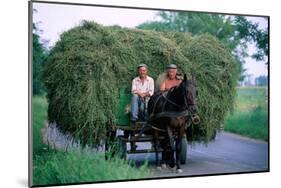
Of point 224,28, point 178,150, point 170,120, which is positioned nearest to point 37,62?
point 170,120

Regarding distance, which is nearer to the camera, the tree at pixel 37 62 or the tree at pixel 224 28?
the tree at pixel 37 62

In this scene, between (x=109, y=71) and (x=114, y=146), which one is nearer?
(x=109, y=71)

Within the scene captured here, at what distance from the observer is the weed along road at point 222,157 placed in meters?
6.98

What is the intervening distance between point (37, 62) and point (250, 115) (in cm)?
290

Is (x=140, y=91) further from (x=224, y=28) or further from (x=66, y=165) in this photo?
(x=224, y=28)

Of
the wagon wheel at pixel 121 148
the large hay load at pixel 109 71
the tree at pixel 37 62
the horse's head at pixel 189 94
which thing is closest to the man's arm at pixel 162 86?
the large hay load at pixel 109 71

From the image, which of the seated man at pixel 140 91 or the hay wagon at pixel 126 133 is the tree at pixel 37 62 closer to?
the hay wagon at pixel 126 133

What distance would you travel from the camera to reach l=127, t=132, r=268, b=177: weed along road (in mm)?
6980

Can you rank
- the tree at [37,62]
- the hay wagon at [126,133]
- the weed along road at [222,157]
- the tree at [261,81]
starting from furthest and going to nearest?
the tree at [261,81] < the weed along road at [222,157] < the hay wagon at [126,133] < the tree at [37,62]

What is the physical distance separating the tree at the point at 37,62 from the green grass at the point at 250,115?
2424mm

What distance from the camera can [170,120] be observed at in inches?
271

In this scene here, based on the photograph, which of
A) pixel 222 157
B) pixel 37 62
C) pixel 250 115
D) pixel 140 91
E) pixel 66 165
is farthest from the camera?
pixel 250 115
